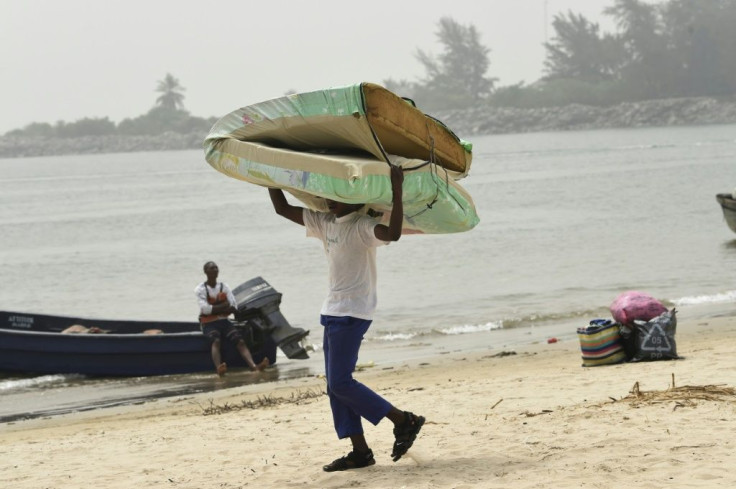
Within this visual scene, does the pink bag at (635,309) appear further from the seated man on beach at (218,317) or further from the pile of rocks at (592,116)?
the pile of rocks at (592,116)

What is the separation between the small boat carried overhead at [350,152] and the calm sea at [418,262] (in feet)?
22.7

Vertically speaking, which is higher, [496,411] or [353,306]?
[353,306]

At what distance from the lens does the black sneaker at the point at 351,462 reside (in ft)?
20.0

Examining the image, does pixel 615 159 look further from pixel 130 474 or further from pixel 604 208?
pixel 130 474

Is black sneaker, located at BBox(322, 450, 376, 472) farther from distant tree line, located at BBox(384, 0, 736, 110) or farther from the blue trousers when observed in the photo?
distant tree line, located at BBox(384, 0, 736, 110)

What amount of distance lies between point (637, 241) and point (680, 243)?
1812 millimetres

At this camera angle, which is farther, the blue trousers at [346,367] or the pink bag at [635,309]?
the pink bag at [635,309]

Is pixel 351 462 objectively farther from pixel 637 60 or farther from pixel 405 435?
pixel 637 60

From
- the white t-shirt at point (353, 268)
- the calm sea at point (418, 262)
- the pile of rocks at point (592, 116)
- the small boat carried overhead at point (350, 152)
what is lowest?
the calm sea at point (418, 262)

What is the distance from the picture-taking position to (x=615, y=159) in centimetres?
8138

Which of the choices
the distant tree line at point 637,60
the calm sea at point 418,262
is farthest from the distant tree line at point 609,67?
the calm sea at point 418,262

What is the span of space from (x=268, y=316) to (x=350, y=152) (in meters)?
7.56

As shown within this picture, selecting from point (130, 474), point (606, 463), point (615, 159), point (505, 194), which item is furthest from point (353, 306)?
point (615, 159)

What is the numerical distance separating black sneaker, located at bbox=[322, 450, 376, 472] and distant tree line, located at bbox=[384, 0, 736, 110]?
16258 cm
